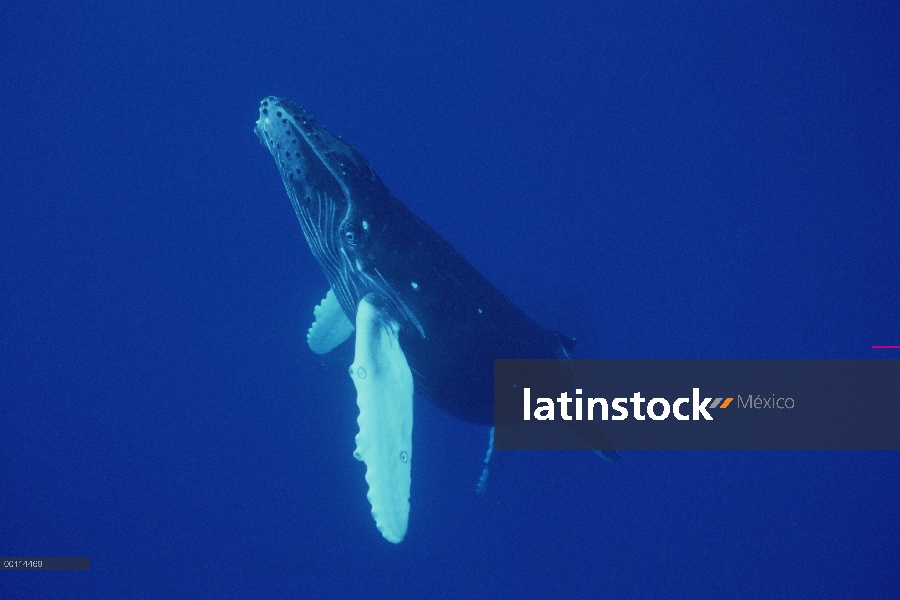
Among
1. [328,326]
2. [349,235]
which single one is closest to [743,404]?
[328,326]

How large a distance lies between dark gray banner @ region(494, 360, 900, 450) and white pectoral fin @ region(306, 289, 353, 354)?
2500mm

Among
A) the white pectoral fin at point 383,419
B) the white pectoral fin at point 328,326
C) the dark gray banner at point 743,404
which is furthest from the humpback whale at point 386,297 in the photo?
the dark gray banner at point 743,404

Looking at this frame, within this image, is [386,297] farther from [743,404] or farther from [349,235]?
[743,404]

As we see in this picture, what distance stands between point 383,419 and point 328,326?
7.92 ft

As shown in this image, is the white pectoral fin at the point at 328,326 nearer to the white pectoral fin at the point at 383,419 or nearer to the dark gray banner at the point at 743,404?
the white pectoral fin at the point at 383,419

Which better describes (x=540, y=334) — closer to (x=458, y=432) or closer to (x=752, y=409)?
(x=458, y=432)

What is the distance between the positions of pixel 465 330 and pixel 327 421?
12.6 ft

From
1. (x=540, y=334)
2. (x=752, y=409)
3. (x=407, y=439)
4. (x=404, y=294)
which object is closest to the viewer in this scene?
(x=407, y=439)

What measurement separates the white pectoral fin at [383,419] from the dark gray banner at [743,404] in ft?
8.09

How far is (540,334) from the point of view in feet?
18.1

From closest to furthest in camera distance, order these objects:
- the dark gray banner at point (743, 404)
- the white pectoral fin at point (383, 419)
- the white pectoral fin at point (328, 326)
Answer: the white pectoral fin at point (383, 419) < the white pectoral fin at point (328, 326) < the dark gray banner at point (743, 404)

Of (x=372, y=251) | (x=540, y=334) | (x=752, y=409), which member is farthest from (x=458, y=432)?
(x=752, y=409)

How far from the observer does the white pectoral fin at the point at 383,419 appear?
4.32 metres

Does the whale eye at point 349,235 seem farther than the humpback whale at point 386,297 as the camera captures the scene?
Yes
